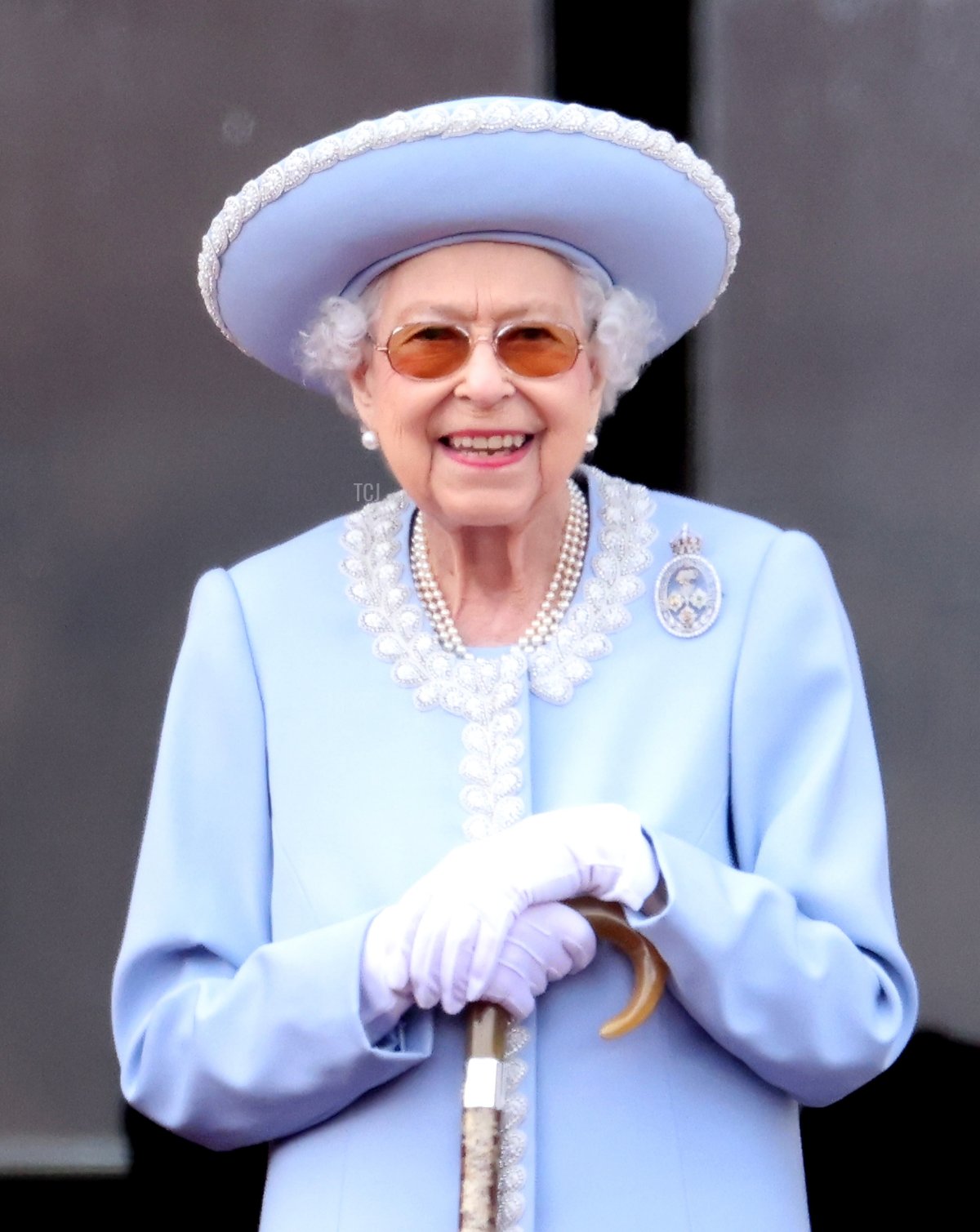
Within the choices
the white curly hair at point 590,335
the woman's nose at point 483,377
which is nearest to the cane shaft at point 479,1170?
the woman's nose at point 483,377

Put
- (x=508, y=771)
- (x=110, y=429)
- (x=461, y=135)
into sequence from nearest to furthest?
(x=461, y=135) → (x=508, y=771) → (x=110, y=429)

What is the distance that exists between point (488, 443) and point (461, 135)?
38cm

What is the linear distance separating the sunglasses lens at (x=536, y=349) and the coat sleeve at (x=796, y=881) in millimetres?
387

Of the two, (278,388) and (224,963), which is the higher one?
(278,388)

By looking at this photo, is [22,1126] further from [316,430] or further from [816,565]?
[816,565]

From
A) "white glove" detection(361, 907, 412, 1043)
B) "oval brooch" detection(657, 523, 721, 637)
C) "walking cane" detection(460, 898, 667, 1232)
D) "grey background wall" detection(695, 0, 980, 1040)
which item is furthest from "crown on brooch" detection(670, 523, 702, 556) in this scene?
"grey background wall" detection(695, 0, 980, 1040)

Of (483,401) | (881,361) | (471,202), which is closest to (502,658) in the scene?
(483,401)

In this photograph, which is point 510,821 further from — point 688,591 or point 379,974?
point 688,591

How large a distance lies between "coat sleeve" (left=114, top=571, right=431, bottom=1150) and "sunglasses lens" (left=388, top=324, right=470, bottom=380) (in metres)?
0.44

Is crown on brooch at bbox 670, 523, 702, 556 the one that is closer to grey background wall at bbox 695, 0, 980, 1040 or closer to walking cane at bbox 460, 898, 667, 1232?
walking cane at bbox 460, 898, 667, 1232

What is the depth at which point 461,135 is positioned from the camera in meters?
3.06

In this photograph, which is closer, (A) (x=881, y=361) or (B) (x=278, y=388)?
(A) (x=881, y=361)

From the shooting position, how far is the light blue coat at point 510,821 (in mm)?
3010

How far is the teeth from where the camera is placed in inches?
123
